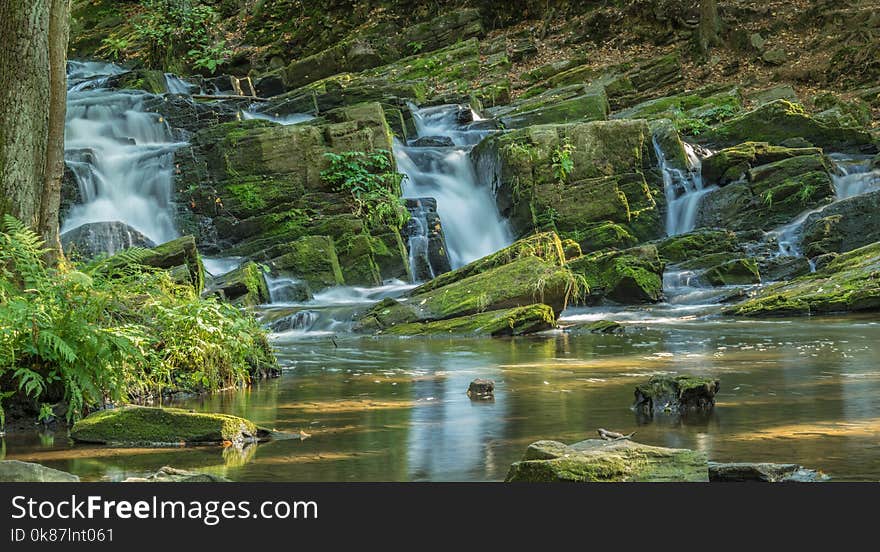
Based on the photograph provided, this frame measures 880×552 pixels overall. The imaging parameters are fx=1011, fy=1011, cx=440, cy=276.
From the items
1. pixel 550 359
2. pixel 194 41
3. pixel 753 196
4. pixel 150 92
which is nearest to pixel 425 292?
pixel 550 359

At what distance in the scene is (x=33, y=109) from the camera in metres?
8.21

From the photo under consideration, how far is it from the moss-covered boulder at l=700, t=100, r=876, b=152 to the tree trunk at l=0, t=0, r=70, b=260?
2203 cm

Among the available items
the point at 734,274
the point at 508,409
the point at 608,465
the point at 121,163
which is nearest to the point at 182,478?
the point at 608,465

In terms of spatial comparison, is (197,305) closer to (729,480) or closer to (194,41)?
(729,480)

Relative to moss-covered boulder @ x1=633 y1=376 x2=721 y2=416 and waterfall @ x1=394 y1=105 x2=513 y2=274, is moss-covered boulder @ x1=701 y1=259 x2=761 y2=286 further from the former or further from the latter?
moss-covered boulder @ x1=633 y1=376 x2=721 y2=416

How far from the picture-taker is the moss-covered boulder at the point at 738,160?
982 inches

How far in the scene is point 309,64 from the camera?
3638 centimetres

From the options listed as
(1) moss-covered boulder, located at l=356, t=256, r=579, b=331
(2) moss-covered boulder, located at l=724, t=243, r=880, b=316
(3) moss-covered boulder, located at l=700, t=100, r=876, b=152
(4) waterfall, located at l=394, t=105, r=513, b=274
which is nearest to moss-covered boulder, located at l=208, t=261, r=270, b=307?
(1) moss-covered boulder, located at l=356, t=256, r=579, b=331

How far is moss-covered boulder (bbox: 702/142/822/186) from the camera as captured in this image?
24.9 metres

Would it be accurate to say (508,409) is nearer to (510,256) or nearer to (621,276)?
(510,256)

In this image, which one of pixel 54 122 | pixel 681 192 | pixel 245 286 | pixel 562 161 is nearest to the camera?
pixel 54 122

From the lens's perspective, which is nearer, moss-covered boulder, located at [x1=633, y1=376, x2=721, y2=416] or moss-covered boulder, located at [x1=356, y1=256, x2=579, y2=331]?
moss-covered boulder, located at [x1=633, y1=376, x2=721, y2=416]

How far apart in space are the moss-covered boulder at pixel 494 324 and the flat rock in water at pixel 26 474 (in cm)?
1047

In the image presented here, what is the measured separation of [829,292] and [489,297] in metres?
6.03
